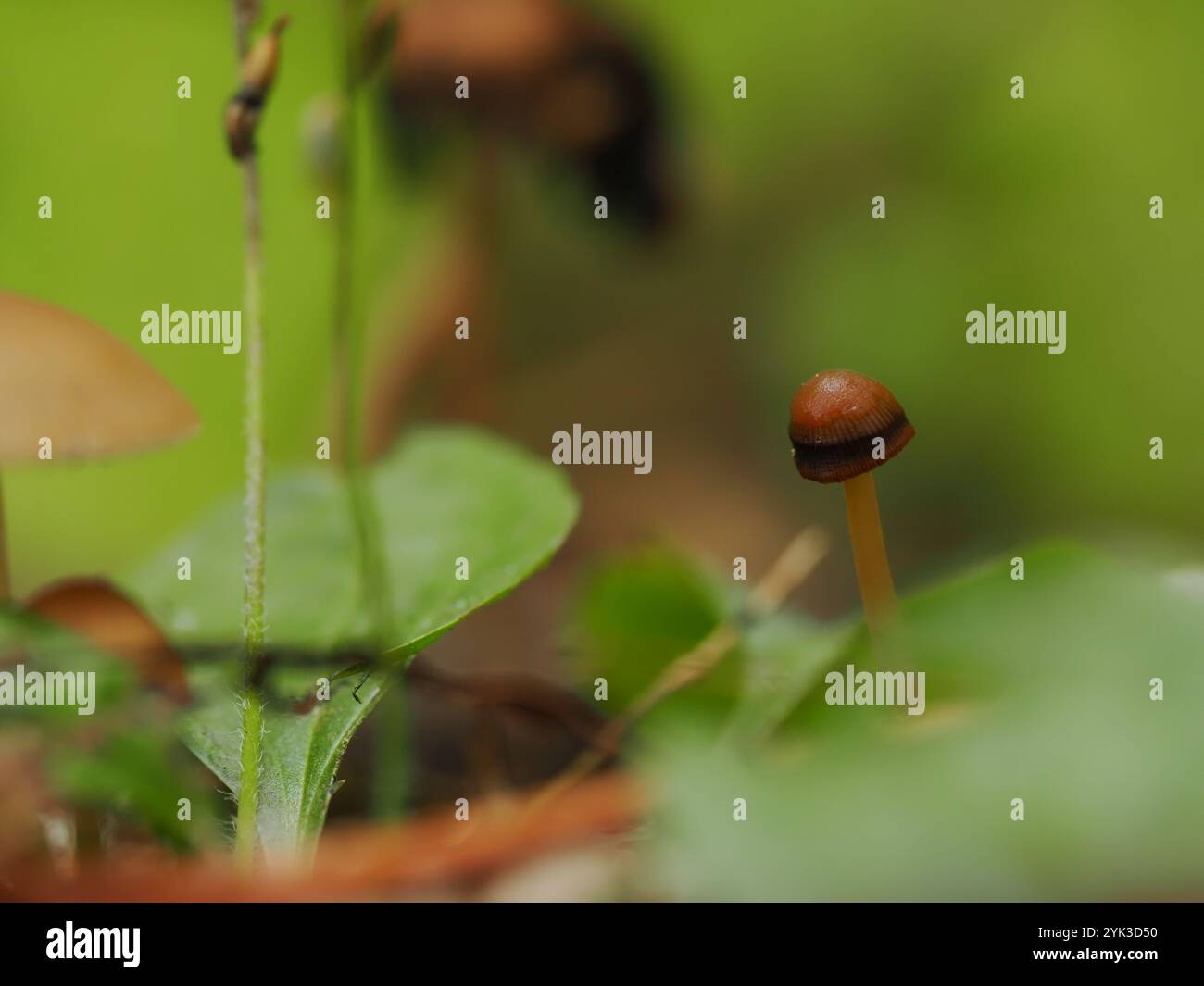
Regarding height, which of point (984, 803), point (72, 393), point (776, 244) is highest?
point (776, 244)

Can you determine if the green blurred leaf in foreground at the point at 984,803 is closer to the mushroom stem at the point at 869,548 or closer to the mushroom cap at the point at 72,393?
the mushroom stem at the point at 869,548

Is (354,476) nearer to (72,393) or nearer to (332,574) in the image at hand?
(332,574)

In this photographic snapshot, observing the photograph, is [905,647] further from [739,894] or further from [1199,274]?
[1199,274]

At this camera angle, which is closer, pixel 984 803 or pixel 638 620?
pixel 984 803

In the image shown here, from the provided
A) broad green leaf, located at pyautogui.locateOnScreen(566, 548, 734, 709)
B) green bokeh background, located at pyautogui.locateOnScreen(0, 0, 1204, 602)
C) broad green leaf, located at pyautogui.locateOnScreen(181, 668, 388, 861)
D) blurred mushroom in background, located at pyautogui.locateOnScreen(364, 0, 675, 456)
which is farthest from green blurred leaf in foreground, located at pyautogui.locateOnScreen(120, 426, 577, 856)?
blurred mushroom in background, located at pyautogui.locateOnScreen(364, 0, 675, 456)

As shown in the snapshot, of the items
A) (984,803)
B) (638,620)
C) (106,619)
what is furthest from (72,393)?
(984,803)
